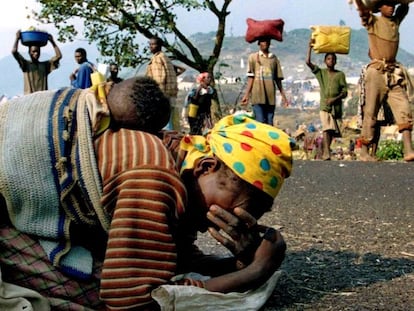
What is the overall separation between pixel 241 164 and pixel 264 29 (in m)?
8.62

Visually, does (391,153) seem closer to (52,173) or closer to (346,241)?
(346,241)

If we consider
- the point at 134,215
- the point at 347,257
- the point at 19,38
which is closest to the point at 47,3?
the point at 19,38

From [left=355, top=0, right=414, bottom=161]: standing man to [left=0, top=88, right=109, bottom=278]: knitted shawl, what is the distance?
666cm

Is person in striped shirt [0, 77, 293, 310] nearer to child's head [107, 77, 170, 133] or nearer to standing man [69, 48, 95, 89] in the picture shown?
child's head [107, 77, 170, 133]

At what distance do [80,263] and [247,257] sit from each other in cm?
61

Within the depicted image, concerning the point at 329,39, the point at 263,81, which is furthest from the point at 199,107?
the point at 329,39

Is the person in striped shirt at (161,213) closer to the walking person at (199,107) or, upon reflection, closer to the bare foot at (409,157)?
the bare foot at (409,157)

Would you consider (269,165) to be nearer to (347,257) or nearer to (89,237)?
(89,237)

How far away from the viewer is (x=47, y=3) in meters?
16.1

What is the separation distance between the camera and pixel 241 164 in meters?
2.61

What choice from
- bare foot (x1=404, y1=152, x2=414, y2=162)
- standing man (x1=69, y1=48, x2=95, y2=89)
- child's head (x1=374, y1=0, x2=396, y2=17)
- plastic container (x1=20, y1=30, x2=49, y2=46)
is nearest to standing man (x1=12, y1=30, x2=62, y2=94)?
plastic container (x1=20, y1=30, x2=49, y2=46)

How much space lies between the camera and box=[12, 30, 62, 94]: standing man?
11305 mm

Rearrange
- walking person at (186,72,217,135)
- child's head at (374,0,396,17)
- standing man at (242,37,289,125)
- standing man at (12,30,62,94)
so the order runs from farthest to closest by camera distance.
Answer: walking person at (186,72,217,135) → standing man at (12,30,62,94) → standing man at (242,37,289,125) → child's head at (374,0,396,17)

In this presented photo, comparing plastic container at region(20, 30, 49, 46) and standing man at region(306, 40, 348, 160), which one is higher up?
plastic container at region(20, 30, 49, 46)
